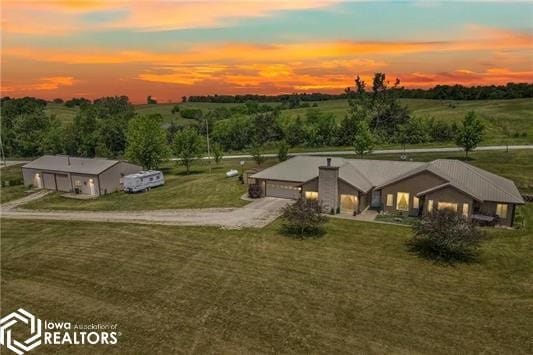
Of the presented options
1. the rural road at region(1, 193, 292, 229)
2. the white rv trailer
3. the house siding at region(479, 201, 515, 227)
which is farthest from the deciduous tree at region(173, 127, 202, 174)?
the house siding at region(479, 201, 515, 227)

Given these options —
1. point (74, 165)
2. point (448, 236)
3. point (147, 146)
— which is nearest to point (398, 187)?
point (448, 236)

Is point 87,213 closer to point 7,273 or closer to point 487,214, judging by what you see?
point 7,273

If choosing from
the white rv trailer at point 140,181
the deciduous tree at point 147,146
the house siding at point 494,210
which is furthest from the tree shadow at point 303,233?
the deciduous tree at point 147,146

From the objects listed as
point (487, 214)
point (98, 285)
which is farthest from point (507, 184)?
point (98, 285)

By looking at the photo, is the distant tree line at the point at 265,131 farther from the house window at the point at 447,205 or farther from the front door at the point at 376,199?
the house window at the point at 447,205

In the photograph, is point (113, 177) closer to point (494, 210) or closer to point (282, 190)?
point (282, 190)

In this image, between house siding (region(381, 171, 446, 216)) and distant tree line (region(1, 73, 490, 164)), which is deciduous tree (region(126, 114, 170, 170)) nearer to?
distant tree line (region(1, 73, 490, 164))
